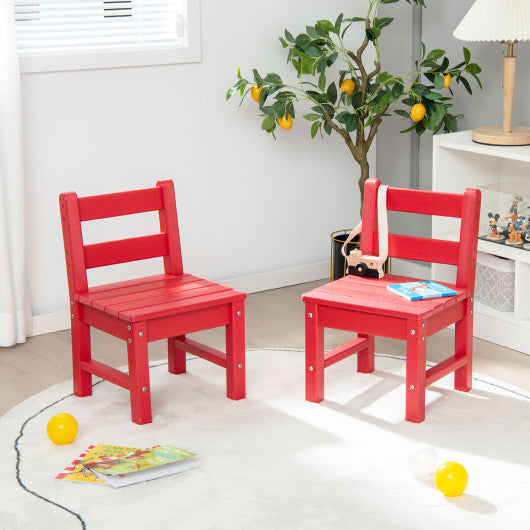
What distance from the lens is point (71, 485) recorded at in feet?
7.25

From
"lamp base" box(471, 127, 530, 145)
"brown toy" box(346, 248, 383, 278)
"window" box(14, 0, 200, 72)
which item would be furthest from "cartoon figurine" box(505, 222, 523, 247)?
"window" box(14, 0, 200, 72)

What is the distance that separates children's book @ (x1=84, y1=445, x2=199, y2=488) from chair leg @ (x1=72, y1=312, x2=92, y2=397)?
0.48 meters

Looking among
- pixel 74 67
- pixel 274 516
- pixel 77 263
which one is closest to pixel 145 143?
pixel 74 67

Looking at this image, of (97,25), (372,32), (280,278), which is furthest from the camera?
(280,278)

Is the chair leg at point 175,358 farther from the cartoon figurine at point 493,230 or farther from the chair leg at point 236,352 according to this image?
the cartoon figurine at point 493,230

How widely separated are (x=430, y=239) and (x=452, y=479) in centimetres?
79

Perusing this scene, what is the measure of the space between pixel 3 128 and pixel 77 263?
717 millimetres

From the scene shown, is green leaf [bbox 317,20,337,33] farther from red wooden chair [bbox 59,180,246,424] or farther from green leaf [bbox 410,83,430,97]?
red wooden chair [bbox 59,180,246,424]

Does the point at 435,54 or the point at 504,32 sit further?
the point at 435,54

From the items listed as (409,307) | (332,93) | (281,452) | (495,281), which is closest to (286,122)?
(332,93)

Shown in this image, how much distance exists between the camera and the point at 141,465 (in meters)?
2.25

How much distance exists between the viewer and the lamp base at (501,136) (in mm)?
3137

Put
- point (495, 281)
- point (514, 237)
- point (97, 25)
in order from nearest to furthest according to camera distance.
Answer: point (514, 237) → point (495, 281) → point (97, 25)

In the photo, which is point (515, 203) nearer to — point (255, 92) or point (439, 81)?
point (439, 81)
